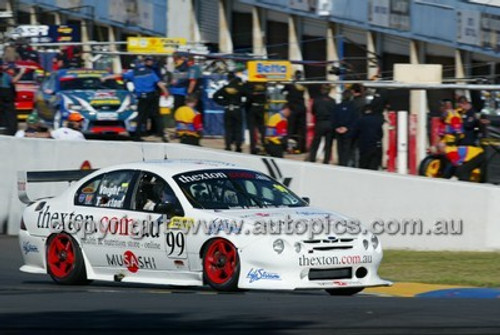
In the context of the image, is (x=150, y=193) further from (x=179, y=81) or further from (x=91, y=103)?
(x=91, y=103)

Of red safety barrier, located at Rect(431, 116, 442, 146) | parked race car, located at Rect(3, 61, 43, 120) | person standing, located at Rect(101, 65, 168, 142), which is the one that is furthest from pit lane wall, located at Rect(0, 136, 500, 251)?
parked race car, located at Rect(3, 61, 43, 120)

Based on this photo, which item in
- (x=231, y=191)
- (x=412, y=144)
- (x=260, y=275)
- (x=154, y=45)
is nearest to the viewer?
(x=260, y=275)

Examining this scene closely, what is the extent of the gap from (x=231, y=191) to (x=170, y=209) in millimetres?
673

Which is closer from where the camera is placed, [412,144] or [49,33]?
[412,144]

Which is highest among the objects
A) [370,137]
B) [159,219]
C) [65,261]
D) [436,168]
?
[370,137]

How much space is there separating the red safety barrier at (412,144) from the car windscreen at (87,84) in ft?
32.8

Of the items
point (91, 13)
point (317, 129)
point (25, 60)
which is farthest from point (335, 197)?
point (91, 13)

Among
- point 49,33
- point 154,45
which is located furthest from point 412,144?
point 49,33

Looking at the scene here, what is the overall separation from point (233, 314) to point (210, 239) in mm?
3002

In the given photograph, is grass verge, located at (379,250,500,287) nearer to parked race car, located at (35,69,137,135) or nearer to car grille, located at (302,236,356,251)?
car grille, located at (302,236,356,251)

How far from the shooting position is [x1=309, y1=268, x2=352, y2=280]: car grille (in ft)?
38.2

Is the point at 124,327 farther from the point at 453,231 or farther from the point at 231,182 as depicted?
the point at 453,231

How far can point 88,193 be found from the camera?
1337 centimetres

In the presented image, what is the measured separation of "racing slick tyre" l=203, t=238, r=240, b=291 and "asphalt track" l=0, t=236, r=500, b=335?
1.65 ft
